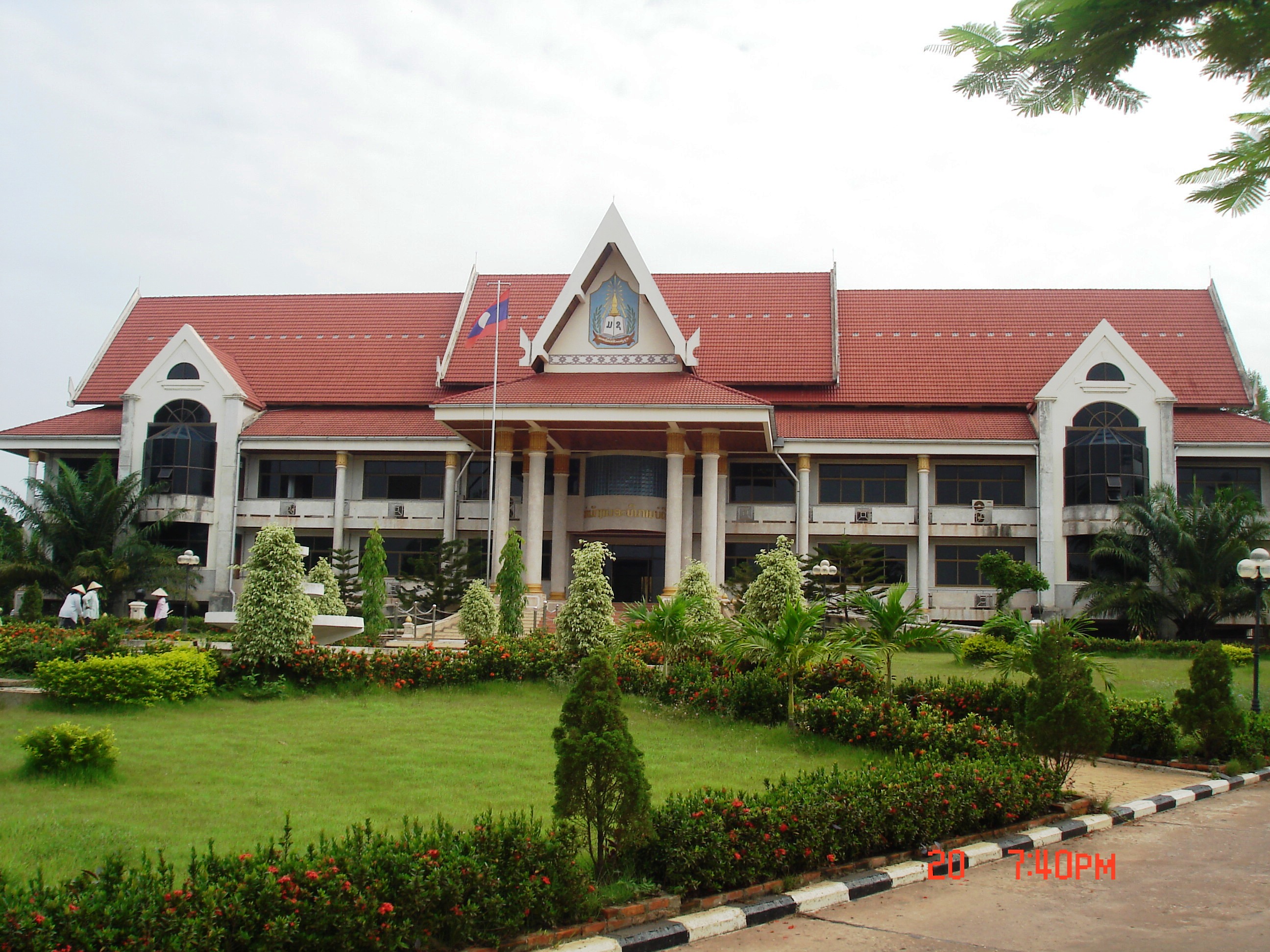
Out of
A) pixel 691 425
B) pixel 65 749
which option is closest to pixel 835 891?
pixel 65 749

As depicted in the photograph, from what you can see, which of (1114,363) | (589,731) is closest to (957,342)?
(1114,363)

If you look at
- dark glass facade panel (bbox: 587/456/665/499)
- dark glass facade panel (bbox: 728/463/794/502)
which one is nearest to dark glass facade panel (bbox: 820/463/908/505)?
dark glass facade panel (bbox: 728/463/794/502)

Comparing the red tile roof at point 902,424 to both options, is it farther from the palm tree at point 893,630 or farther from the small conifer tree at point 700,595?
the palm tree at point 893,630

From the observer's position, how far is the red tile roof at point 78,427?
33.0 meters

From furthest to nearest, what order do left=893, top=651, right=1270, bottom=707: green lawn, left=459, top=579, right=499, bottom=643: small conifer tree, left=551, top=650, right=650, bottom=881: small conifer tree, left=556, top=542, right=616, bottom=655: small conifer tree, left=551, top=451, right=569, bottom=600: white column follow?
left=551, top=451, right=569, bottom=600: white column, left=459, top=579, right=499, bottom=643: small conifer tree, left=893, top=651, right=1270, bottom=707: green lawn, left=556, top=542, right=616, bottom=655: small conifer tree, left=551, top=650, right=650, bottom=881: small conifer tree

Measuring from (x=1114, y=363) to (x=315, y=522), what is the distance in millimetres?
25037

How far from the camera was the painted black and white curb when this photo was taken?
20.3 ft

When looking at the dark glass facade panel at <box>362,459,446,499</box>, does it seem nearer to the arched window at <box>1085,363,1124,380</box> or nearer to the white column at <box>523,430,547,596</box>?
the white column at <box>523,430,547,596</box>

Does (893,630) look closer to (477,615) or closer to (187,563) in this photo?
(477,615)

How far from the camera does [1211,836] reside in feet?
30.0

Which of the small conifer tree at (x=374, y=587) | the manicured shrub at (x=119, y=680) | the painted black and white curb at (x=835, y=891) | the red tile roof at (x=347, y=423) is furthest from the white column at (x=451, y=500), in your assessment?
the painted black and white curb at (x=835, y=891)

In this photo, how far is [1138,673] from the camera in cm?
2088

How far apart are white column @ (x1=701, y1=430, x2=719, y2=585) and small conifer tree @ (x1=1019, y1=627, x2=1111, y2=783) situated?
18326 mm

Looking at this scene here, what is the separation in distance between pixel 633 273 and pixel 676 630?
16.5 metres
